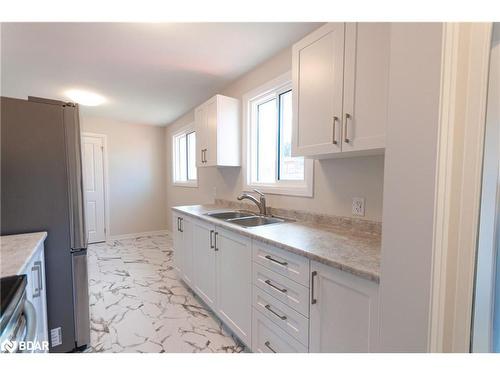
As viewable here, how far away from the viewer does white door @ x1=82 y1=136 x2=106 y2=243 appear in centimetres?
430

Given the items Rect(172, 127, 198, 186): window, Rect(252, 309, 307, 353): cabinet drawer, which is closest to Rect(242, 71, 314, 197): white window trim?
Rect(252, 309, 307, 353): cabinet drawer

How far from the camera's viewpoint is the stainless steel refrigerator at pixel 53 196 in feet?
4.59

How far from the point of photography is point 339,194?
1701 mm

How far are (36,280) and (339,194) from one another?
77.5 inches

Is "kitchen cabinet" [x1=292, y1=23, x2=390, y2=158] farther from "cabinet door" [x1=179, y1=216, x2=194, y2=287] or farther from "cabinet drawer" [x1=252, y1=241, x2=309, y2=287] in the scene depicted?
"cabinet door" [x1=179, y1=216, x2=194, y2=287]

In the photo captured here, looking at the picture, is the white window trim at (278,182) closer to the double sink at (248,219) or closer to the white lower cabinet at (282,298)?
the double sink at (248,219)

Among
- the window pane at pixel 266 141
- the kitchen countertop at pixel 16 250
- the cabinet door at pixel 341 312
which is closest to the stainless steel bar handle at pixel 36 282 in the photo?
the kitchen countertop at pixel 16 250

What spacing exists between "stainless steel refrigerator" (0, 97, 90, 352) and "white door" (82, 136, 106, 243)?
324 cm

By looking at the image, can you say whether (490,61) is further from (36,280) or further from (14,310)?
(36,280)

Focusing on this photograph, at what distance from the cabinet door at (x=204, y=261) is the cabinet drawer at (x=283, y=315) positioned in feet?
2.05

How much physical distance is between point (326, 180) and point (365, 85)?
2.45ft

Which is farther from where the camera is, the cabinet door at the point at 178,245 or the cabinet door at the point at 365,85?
the cabinet door at the point at 178,245

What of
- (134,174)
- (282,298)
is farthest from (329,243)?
(134,174)

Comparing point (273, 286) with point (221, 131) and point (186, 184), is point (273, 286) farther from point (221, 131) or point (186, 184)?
point (186, 184)
